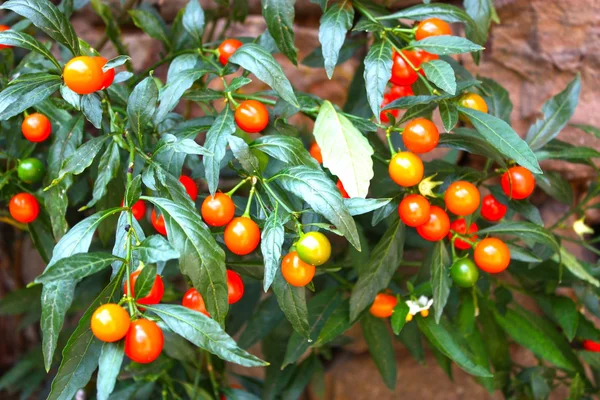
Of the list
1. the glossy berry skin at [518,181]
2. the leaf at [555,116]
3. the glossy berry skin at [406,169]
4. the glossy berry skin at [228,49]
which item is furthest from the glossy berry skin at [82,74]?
the leaf at [555,116]

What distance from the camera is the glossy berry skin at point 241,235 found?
0.73 meters

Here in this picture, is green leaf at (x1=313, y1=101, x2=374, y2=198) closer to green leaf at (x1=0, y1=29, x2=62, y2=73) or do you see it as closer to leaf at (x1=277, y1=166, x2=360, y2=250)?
leaf at (x1=277, y1=166, x2=360, y2=250)

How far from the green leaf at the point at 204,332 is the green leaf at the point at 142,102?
0.26m

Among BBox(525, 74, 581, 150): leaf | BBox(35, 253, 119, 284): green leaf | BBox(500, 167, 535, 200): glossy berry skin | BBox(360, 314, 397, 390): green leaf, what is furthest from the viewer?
BBox(360, 314, 397, 390): green leaf

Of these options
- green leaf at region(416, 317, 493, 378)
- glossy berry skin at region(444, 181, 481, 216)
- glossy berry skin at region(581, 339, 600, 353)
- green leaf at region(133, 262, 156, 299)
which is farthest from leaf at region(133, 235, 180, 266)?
glossy berry skin at region(581, 339, 600, 353)

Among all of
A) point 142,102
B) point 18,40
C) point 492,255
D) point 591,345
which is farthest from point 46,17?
point 591,345

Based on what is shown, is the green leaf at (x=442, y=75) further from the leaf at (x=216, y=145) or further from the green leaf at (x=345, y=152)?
the leaf at (x=216, y=145)

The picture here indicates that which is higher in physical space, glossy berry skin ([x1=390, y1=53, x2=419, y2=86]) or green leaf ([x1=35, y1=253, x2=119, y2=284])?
glossy berry skin ([x1=390, y1=53, x2=419, y2=86])

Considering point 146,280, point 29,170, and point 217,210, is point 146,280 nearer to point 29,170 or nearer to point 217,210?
point 217,210

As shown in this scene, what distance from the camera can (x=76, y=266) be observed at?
65 cm

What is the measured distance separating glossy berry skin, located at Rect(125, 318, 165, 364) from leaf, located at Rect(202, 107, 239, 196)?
0.19 m

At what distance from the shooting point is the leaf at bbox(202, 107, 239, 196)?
74cm

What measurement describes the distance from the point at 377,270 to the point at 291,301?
213mm

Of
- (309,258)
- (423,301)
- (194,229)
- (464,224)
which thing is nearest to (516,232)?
(464,224)
